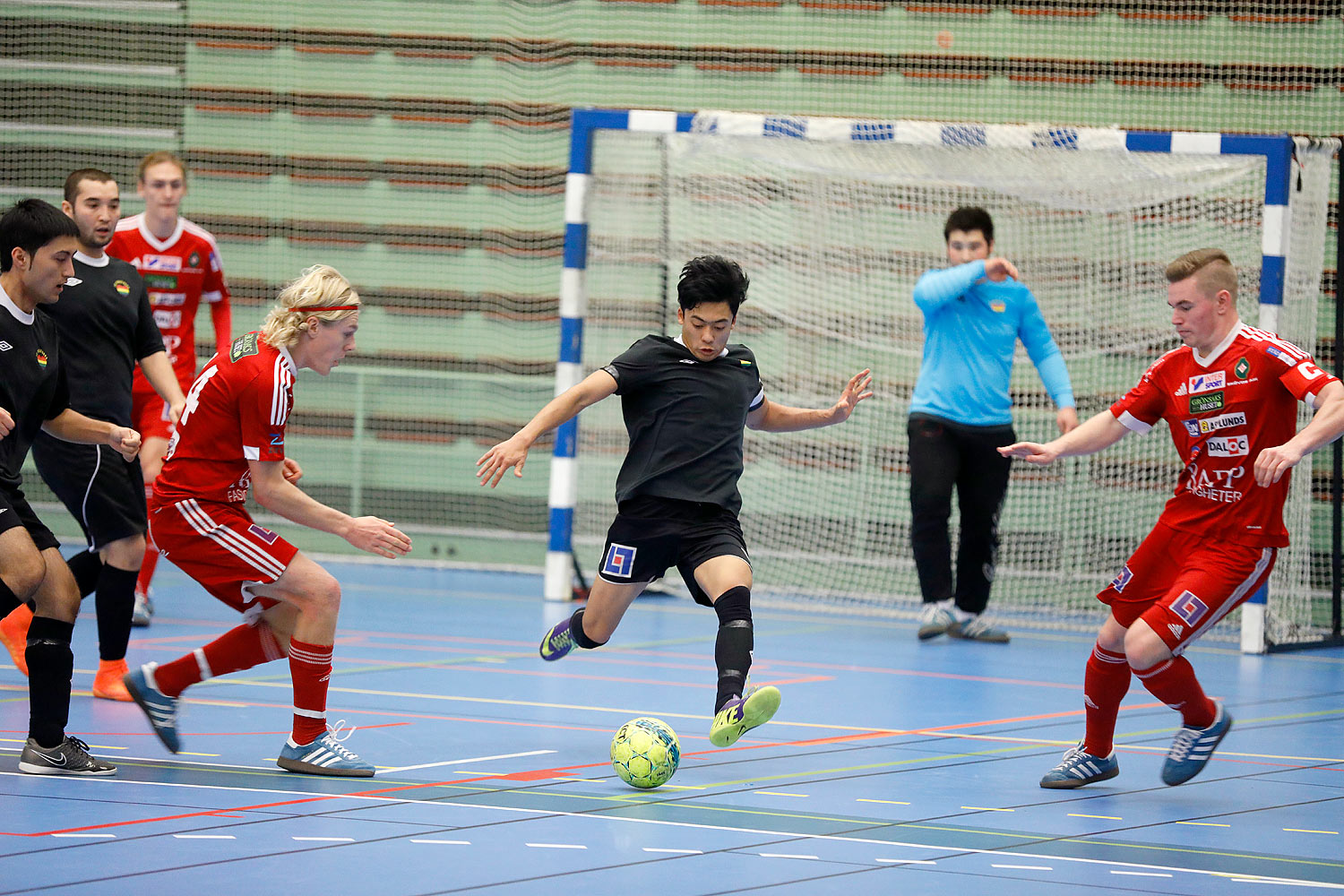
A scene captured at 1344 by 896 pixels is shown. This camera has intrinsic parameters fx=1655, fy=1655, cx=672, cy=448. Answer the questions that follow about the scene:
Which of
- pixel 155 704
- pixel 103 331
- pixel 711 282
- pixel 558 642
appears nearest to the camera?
pixel 155 704

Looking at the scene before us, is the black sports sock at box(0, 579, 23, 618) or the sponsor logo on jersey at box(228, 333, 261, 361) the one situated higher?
the sponsor logo on jersey at box(228, 333, 261, 361)

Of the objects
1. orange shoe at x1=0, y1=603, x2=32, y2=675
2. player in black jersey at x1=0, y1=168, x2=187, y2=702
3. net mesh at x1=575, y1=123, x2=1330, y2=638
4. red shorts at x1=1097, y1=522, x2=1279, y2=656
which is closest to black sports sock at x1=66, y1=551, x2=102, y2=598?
player in black jersey at x1=0, y1=168, x2=187, y2=702

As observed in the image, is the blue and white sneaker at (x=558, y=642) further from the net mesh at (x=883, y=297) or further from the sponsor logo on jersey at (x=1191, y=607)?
the net mesh at (x=883, y=297)

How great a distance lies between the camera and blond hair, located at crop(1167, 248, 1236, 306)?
5203 mm

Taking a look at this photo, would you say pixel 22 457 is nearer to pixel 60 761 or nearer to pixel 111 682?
pixel 60 761

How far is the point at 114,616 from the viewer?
251 inches

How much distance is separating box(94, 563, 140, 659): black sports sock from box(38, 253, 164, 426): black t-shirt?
2.59ft

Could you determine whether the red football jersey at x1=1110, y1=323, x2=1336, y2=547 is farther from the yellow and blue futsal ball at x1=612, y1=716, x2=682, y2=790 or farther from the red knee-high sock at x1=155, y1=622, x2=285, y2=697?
the red knee-high sock at x1=155, y1=622, x2=285, y2=697

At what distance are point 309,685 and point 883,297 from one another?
7189 mm

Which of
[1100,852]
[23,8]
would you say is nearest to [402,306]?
[23,8]

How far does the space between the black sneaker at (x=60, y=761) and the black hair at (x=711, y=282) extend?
7.54 ft

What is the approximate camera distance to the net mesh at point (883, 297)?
10.5 m

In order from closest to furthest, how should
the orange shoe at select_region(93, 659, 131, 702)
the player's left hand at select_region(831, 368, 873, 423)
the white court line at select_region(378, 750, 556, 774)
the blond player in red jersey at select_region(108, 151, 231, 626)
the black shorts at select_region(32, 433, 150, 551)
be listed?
the white court line at select_region(378, 750, 556, 774) → the player's left hand at select_region(831, 368, 873, 423) → the orange shoe at select_region(93, 659, 131, 702) → the black shorts at select_region(32, 433, 150, 551) → the blond player in red jersey at select_region(108, 151, 231, 626)

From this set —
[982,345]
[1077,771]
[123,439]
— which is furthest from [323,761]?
[982,345]
